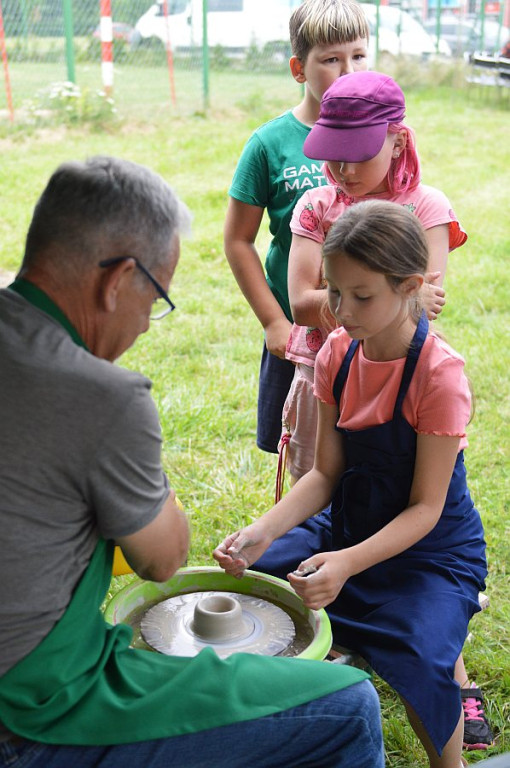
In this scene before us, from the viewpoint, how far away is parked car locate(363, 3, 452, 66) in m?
16.6

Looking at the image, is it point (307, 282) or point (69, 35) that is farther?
point (69, 35)

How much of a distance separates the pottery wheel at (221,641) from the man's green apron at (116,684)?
324 mm

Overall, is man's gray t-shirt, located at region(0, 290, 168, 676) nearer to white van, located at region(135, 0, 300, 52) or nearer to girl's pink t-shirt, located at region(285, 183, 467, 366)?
girl's pink t-shirt, located at region(285, 183, 467, 366)

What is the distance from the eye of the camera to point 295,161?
2920 millimetres

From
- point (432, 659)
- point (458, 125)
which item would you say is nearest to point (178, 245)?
point (432, 659)

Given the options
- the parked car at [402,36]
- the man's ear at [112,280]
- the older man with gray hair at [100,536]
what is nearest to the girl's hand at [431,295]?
the older man with gray hair at [100,536]

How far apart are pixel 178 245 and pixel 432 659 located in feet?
3.56

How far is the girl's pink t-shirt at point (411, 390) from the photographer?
2213 millimetres

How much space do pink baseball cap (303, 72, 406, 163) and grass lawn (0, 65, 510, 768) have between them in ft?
5.11

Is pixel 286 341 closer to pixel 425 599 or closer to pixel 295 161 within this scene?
pixel 295 161

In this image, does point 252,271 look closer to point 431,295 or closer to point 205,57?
point 431,295

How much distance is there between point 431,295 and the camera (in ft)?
7.49

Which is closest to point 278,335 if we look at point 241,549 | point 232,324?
point 241,549

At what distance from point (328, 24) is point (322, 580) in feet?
5.26
